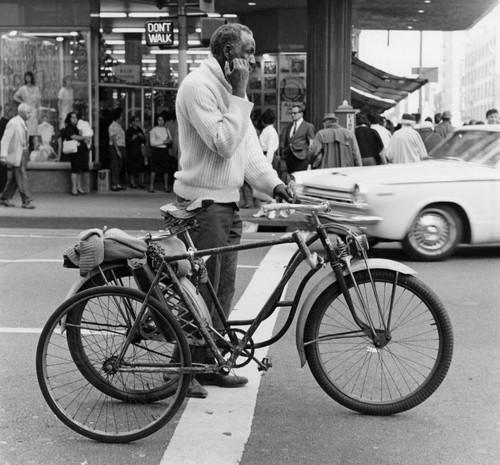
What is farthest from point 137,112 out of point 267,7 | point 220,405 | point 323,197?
point 220,405

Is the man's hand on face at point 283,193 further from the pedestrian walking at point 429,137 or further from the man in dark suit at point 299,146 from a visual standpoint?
the pedestrian walking at point 429,137

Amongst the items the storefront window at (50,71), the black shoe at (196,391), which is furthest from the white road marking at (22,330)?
the storefront window at (50,71)

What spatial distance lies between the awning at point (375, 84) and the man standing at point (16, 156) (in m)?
13.5

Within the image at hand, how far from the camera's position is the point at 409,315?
4824mm

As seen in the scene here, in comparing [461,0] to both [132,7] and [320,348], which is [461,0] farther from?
[320,348]

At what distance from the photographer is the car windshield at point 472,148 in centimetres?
1117

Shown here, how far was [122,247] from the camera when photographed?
4688 mm

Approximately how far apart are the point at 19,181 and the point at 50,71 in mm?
5333

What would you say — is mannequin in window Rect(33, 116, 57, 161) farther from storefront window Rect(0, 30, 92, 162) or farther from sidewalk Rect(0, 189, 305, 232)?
sidewalk Rect(0, 189, 305, 232)

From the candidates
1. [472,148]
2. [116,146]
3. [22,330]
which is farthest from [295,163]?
[22,330]

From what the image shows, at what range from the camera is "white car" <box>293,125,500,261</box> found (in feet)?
34.0

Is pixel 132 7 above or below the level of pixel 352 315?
above

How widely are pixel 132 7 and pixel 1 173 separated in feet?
22.6

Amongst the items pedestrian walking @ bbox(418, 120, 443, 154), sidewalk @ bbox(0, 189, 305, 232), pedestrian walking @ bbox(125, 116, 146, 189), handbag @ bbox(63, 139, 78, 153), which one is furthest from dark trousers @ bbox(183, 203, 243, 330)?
pedestrian walking @ bbox(125, 116, 146, 189)
